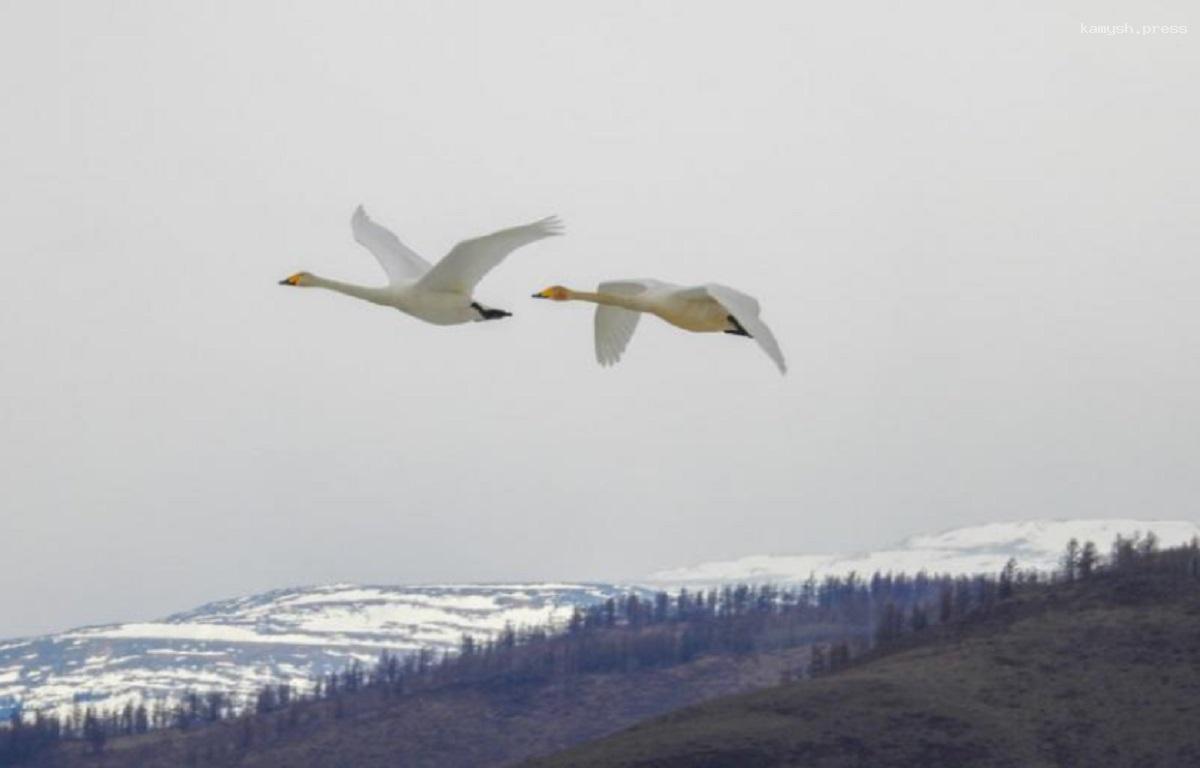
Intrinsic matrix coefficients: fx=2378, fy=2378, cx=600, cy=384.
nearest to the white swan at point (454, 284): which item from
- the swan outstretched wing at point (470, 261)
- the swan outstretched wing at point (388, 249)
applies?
the swan outstretched wing at point (470, 261)

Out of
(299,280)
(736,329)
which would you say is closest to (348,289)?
(299,280)

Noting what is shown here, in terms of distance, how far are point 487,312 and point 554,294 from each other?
2.53 metres

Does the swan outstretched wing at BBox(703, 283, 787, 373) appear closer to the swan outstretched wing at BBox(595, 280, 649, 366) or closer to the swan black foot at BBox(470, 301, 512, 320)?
the swan black foot at BBox(470, 301, 512, 320)

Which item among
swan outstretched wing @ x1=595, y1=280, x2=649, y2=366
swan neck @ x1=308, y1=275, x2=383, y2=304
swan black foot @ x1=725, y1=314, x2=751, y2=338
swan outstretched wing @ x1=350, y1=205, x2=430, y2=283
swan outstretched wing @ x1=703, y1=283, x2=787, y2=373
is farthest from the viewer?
swan outstretched wing @ x1=350, y1=205, x2=430, y2=283

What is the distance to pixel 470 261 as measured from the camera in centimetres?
3291

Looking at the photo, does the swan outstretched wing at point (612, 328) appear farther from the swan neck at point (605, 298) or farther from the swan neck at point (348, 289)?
the swan neck at point (348, 289)

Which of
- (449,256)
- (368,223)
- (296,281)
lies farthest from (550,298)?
(368,223)

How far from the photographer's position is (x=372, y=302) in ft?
114

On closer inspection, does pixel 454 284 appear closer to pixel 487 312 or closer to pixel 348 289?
pixel 487 312

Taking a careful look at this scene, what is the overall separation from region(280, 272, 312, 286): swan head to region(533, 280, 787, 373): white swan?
11.7 ft

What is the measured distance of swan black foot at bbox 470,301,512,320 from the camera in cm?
3119

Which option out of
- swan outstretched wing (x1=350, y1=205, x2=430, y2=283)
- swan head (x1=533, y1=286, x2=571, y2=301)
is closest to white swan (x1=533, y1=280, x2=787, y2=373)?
swan head (x1=533, y1=286, x2=571, y2=301)

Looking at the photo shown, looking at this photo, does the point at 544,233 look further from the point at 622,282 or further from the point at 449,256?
the point at 622,282

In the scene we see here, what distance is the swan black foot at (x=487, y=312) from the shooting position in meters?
31.2
